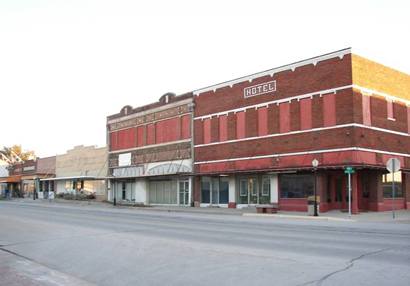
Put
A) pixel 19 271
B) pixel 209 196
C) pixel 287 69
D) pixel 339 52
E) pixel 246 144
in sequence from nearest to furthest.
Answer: pixel 19 271
pixel 339 52
pixel 287 69
pixel 246 144
pixel 209 196

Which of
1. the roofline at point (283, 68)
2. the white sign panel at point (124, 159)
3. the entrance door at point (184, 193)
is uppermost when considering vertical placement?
the roofline at point (283, 68)

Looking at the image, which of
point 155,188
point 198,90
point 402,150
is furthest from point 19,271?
point 155,188

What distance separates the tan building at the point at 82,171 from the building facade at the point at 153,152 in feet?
9.19

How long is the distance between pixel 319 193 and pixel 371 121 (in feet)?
19.3

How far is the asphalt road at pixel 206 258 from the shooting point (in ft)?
30.8

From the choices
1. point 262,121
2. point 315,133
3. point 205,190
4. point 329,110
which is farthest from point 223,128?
point 329,110

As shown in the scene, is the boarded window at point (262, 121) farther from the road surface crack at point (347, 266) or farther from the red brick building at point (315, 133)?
the road surface crack at point (347, 266)

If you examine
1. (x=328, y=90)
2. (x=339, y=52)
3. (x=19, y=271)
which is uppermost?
(x=339, y=52)

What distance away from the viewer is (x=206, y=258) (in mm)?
11672

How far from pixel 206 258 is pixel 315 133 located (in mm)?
22378

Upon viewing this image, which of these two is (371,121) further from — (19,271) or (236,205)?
(19,271)

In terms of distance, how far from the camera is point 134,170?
5156 cm

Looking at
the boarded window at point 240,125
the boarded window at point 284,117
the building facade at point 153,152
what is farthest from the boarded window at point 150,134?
the boarded window at point 284,117

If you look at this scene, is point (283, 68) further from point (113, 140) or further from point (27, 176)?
point (27, 176)
